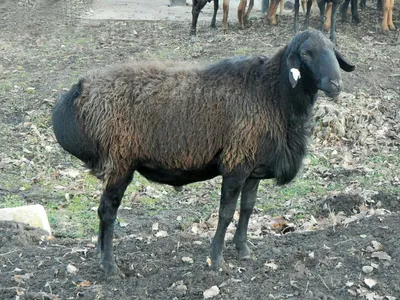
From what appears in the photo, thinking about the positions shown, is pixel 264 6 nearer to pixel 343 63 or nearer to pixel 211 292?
pixel 343 63

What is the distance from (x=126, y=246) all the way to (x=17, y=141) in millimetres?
5173

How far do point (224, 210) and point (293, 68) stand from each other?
51.8 inches

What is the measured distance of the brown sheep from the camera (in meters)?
6.22

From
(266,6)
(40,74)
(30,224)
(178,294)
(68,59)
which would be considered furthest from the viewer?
(266,6)

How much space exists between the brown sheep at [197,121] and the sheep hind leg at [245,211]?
0.26m

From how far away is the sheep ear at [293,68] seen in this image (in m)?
6.01

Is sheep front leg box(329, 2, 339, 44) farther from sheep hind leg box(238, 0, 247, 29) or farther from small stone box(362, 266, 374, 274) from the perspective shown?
small stone box(362, 266, 374, 274)

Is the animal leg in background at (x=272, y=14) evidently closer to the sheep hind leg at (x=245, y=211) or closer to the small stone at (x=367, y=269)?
the sheep hind leg at (x=245, y=211)

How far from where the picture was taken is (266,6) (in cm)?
2197

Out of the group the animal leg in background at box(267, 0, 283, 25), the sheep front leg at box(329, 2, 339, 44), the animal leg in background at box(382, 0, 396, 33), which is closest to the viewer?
the sheep front leg at box(329, 2, 339, 44)

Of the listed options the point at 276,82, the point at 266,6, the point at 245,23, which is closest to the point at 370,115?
the point at 276,82

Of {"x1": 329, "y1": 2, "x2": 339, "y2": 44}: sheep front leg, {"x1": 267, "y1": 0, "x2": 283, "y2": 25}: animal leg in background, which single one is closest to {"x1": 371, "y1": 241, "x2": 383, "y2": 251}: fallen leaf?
{"x1": 329, "y1": 2, "x2": 339, "y2": 44}: sheep front leg

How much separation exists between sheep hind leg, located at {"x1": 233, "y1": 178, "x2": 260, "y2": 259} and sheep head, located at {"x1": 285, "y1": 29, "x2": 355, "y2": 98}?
1.02 meters

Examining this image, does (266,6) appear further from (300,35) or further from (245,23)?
(300,35)
